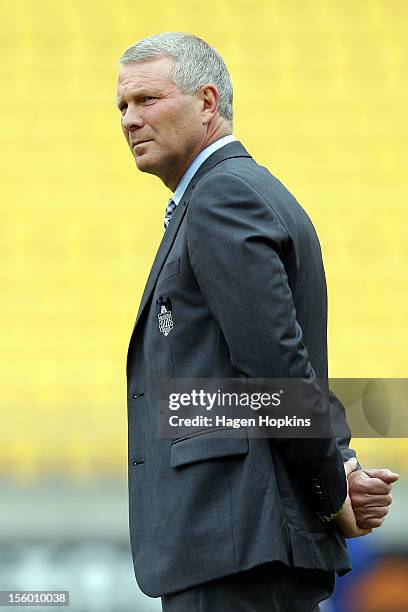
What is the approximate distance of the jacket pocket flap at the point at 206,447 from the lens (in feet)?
4.19

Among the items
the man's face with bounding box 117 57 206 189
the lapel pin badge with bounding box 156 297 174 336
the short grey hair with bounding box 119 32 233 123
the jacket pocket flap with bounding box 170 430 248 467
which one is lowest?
the jacket pocket flap with bounding box 170 430 248 467

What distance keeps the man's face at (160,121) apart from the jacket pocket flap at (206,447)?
0.37 meters

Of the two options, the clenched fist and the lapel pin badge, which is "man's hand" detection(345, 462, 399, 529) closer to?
the clenched fist

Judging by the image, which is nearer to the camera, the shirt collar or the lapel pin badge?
the lapel pin badge

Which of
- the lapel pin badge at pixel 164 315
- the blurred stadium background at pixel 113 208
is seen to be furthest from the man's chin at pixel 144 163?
the blurred stadium background at pixel 113 208

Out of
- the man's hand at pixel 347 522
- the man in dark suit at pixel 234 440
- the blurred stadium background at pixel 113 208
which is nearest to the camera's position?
the man in dark suit at pixel 234 440

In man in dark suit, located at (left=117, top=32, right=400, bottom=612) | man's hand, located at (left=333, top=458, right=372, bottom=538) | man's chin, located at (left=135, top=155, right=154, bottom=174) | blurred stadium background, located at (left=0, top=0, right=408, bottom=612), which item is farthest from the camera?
blurred stadium background, located at (left=0, top=0, right=408, bottom=612)

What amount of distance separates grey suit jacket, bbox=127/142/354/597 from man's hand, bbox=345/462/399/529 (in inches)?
1.7

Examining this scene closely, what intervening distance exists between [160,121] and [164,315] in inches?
11.1

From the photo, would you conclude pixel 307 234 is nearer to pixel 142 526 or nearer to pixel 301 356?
pixel 301 356

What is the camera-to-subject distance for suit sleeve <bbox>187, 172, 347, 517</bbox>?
127 cm

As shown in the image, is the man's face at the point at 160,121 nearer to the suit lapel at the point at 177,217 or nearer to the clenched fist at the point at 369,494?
the suit lapel at the point at 177,217

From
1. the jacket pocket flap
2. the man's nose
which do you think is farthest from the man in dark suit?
the man's nose

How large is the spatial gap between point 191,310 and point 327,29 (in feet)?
9.20
